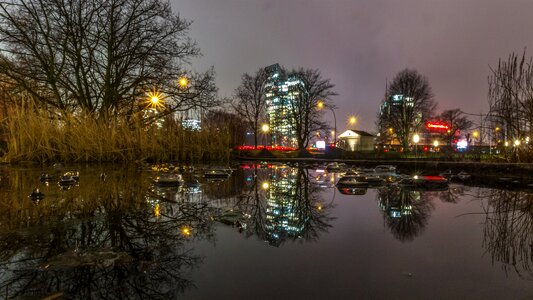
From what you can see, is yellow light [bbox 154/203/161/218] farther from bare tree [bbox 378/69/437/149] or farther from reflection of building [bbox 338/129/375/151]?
reflection of building [bbox 338/129/375/151]

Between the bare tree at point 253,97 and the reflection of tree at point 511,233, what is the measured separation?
4403 centimetres

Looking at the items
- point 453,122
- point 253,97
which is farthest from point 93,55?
point 453,122

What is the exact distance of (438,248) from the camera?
7.26 ft

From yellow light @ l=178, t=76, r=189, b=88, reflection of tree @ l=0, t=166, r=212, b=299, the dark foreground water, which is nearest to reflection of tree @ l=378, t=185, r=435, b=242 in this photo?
the dark foreground water

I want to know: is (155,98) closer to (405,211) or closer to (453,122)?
(405,211)

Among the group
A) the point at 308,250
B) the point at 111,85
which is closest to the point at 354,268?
the point at 308,250

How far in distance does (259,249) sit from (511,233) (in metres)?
2.02

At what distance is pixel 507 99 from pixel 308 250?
30.0 ft

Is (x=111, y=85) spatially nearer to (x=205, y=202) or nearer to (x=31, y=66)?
(x=31, y=66)

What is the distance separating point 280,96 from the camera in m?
47.0

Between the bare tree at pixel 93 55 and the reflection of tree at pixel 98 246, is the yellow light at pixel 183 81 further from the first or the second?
the reflection of tree at pixel 98 246

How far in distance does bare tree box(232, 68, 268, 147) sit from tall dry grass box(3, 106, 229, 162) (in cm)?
3579

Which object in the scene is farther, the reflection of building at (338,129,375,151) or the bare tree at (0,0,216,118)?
the reflection of building at (338,129,375,151)

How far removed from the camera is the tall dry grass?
30.1ft
